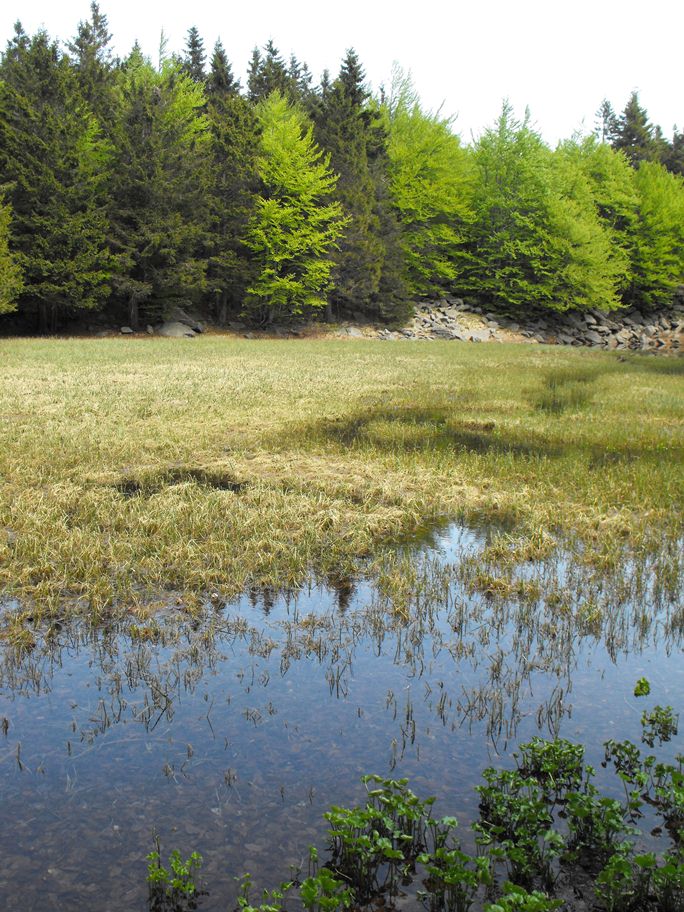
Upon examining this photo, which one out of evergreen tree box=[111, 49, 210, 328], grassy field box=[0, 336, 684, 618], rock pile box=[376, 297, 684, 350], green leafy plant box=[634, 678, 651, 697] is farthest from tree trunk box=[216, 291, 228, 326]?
green leafy plant box=[634, 678, 651, 697]

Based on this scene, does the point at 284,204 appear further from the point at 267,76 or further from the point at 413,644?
the point at 413,644

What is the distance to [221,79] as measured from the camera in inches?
2251

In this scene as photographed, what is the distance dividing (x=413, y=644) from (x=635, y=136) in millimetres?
89441

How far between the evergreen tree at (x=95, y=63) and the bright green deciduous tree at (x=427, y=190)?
19.7 metres

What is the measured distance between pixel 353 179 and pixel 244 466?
43.0 meters

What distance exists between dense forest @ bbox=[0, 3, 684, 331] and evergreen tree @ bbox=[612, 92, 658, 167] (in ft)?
44.6

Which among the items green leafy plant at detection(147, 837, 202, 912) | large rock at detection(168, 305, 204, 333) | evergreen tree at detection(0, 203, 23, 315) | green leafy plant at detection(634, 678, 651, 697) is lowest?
green leafy plant at detection(147, 837, 202, 912)

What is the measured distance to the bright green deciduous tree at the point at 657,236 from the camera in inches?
2463

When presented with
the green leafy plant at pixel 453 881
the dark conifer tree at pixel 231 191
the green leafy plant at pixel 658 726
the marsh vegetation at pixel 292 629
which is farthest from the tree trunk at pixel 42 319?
the green leafy plant at pixel 453 881

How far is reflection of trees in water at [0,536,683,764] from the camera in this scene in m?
5.05

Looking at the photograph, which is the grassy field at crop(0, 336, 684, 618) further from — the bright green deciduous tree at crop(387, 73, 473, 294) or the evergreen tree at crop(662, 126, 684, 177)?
the evergreen tree at crop(662, 126, 684, 177)

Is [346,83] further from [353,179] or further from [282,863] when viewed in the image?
[282,863]

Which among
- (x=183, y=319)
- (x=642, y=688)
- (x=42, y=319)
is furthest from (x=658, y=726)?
(x=42, y=319)

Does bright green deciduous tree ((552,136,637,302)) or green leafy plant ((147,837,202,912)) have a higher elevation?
bright green deciduous tree ((552,136,637,302))
